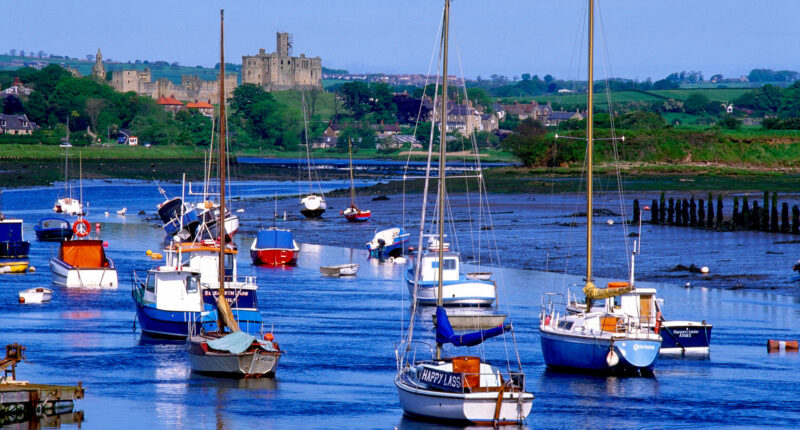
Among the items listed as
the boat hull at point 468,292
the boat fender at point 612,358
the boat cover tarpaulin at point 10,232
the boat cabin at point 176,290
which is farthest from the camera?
the boat cover tarpaulin at point 10,232

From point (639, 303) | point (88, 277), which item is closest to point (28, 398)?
point (639, 303)

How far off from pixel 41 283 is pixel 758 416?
111 feet

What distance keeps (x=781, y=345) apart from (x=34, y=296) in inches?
1064

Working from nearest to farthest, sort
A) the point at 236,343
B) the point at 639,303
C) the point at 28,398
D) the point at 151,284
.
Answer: the point at 28,398
the point at 236,343
the point at 639,303
the point at 151,284

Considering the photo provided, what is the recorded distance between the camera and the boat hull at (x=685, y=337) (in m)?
32.9

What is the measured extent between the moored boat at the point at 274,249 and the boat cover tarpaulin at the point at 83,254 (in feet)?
29.0

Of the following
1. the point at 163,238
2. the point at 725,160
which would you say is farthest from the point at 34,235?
the point at 725,160

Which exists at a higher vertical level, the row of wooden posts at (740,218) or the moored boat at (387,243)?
the row of wooden posts at (740,218)

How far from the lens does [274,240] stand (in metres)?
58.8

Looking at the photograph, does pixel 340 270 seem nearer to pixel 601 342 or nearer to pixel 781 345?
pixel 781 345

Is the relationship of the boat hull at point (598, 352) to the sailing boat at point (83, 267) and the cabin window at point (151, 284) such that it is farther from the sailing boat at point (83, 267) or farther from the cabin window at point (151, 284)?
the sailing boat at point (83, 267)

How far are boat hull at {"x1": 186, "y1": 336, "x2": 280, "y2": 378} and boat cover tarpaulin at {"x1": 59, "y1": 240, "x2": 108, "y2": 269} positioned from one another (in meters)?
22.3

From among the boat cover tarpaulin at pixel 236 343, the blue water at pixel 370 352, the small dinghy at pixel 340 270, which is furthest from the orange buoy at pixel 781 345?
the small dinghy at pixel 340 270

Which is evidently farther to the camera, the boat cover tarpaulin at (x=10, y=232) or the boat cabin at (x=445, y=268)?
the boat cover tarpaulin at (x=10, y=232)
